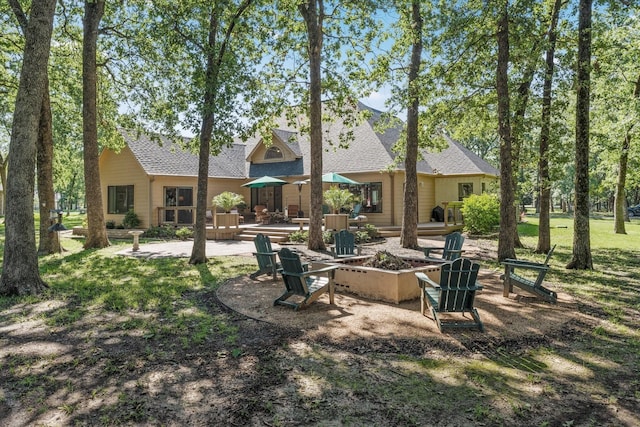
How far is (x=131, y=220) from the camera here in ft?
66.3

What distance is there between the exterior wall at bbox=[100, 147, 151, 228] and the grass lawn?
14.4m

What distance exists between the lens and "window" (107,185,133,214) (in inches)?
832

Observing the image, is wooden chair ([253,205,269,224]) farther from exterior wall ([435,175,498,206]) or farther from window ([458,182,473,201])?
window ([458,182,473,201])

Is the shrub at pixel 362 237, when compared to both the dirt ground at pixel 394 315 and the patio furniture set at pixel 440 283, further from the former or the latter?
the dirt ground at pixel 394 315

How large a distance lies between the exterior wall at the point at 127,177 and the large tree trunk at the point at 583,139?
17.8 meters

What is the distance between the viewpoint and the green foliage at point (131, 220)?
2019cm

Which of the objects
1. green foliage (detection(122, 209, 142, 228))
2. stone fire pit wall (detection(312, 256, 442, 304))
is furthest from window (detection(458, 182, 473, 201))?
green foliage (detection(122, 209, 142, 228))

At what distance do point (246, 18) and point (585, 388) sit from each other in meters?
11.9

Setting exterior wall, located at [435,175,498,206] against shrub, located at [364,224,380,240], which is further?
exterior wall, located at [435,175,498,206]

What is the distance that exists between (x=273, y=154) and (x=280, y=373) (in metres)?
20.2

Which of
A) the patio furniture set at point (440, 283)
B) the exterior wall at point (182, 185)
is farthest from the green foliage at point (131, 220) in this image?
the patio furniture set at point (440, 283)

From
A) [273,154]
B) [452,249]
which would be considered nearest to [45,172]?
[452,249]

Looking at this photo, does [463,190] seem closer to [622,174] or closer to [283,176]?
[622,174]

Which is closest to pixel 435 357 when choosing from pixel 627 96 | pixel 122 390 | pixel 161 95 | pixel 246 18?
pixel 122 390
